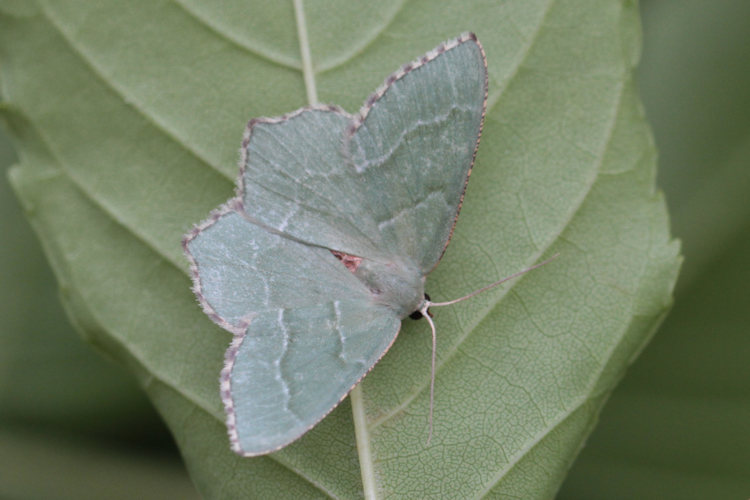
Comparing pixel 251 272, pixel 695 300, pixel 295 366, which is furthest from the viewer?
pixel 695 300

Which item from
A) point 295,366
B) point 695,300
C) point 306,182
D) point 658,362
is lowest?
point 295,366

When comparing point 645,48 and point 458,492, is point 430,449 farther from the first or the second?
point 645,48

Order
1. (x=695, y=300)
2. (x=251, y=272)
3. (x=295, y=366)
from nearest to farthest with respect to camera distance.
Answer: (x=295, y=366) → (x=251, y=272) → (x=695, y=300)

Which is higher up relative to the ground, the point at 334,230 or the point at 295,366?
the point at 334,230

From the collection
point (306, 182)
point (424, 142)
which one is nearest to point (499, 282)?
point (424, 142)

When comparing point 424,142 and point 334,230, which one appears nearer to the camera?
point 424,142

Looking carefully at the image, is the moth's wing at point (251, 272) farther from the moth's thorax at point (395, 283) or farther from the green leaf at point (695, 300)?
the green leaf at point (695, 300)

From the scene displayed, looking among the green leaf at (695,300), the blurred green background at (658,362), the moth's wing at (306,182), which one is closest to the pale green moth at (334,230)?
the moth's wing at (306,182)

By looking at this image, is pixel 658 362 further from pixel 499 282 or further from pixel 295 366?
pixel 295 366
